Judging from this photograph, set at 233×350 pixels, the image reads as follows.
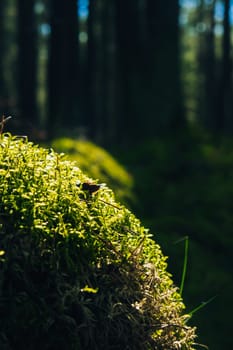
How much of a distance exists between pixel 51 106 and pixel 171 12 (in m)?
4.21

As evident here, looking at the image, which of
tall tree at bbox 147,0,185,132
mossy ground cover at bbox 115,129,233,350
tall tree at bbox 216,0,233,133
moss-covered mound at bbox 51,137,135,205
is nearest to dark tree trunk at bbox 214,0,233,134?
tall tree at bbox 216,0,233,133

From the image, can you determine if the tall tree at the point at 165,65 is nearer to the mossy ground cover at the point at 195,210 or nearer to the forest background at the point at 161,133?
the forest background at the point at 161,133

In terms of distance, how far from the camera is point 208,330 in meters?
5.18

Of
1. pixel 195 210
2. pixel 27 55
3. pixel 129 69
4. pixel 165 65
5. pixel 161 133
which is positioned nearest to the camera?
pixel 195 210

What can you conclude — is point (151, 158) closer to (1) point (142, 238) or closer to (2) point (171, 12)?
(2) point (171, 12)

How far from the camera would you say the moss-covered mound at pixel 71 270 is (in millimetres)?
2242

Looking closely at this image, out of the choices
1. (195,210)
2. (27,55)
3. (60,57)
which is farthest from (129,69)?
(195,210)

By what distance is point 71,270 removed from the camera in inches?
91.7

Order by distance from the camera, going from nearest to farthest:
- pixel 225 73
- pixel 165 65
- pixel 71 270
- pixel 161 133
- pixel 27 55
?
pixel 71 270
pixel 161 133
pixel 165 65
pixel 27 55
pixel 225 73

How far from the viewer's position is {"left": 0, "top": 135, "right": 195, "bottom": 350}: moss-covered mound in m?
2.24

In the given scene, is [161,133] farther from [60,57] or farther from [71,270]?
[71,270]

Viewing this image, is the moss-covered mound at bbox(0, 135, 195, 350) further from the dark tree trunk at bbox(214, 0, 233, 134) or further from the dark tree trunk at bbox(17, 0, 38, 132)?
the dark tree trunk at bbox(214, 0, 233, 134)

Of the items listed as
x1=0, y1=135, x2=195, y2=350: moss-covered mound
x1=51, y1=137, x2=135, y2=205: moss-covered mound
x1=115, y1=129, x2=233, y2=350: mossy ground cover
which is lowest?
x1=115, y1=129, x2=233, y2=350: mossy ground cover

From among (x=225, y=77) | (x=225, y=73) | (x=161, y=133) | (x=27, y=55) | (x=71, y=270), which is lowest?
(x=161, y=133)
